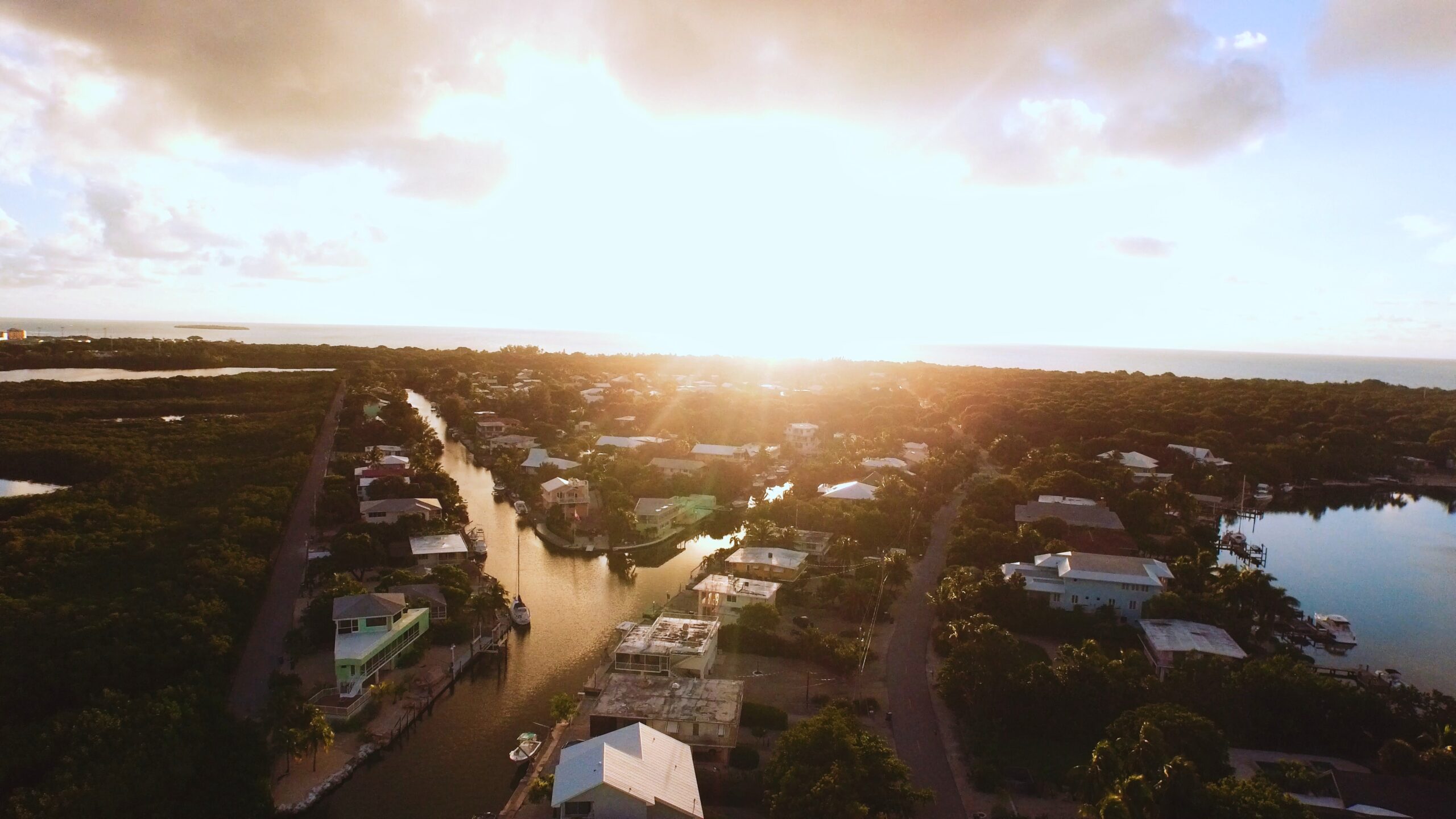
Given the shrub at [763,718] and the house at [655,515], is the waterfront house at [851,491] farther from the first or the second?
the shrub at [763,718]

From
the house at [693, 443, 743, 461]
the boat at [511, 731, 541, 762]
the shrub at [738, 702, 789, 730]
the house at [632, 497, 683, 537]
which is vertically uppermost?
the house at [693, 443, 743, 461]

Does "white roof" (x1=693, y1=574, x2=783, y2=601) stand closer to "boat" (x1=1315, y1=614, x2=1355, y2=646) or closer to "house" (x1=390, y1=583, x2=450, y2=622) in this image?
"house" (x1=390, y1=583, x2=450, y2=622)

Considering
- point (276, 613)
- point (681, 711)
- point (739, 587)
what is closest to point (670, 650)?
point (681, 711)

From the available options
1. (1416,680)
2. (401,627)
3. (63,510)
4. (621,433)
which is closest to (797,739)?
(401,627)

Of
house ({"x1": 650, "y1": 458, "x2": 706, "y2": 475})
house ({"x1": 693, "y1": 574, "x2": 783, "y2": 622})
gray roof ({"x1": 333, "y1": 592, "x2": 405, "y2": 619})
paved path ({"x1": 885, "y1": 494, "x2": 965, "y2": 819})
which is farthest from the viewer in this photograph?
house ({"x1": 650, "y1": 458, "x2": 706, "y2": 475})

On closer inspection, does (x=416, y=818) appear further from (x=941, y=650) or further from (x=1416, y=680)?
(x=1416, y=680)

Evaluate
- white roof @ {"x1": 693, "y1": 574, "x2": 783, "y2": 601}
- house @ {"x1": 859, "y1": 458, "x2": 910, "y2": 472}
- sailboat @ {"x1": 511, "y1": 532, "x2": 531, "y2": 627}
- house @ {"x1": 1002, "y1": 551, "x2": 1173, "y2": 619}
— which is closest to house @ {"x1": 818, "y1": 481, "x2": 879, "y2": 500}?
house @ {"x1": 859, "y1": 458, "x2": 910, "y2": 472}
